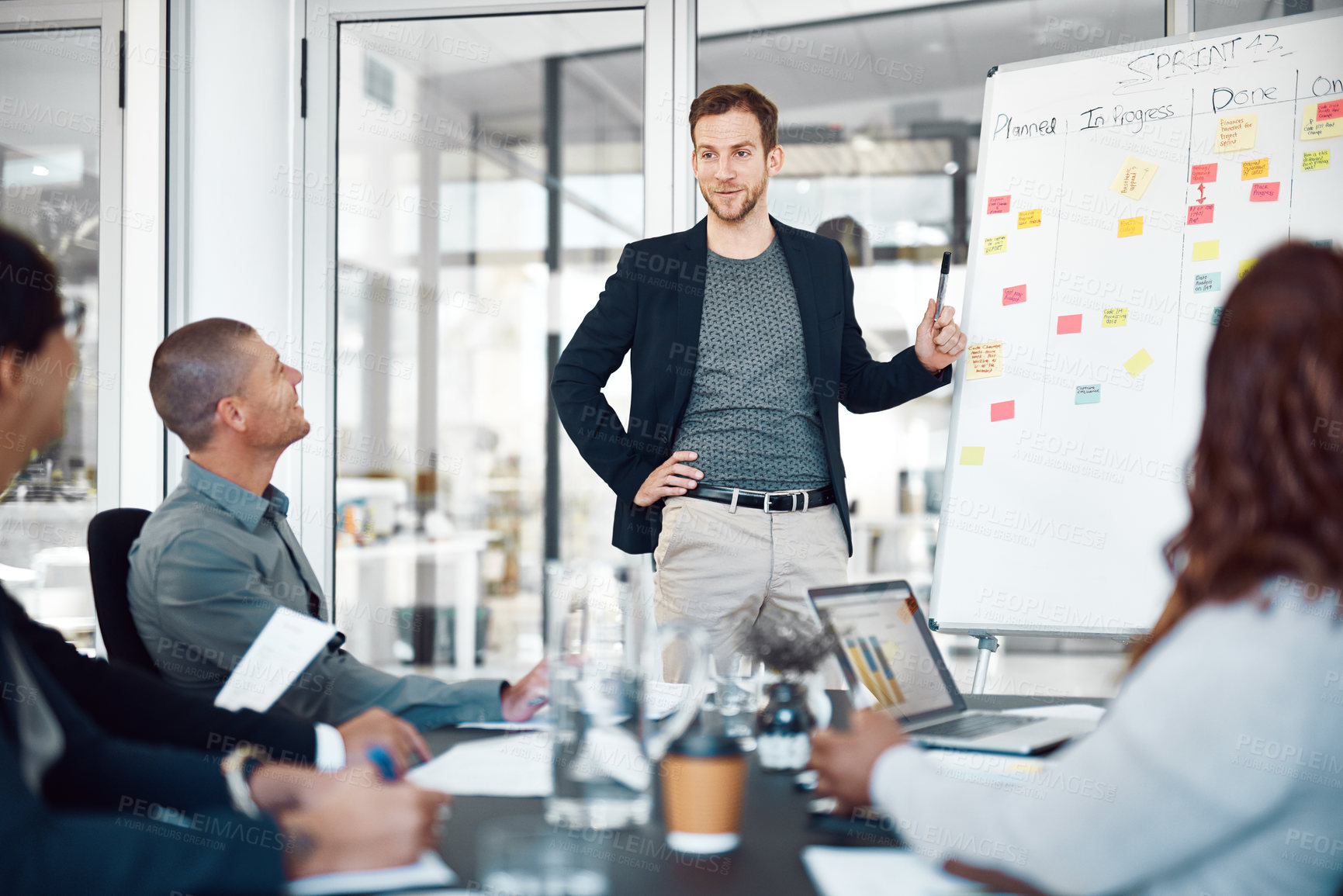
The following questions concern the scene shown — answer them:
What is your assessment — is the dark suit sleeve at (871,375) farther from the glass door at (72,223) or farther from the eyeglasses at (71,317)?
the glass door at (72,223)

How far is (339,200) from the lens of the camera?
3721mm

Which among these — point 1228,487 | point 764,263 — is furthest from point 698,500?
point 1228,487

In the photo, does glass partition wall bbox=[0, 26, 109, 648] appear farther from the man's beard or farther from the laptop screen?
the laptop screen

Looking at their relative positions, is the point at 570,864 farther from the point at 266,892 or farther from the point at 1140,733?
the point at 1140,733

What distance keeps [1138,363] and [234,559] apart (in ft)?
6.65

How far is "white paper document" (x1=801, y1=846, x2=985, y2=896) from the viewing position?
0.82 meters

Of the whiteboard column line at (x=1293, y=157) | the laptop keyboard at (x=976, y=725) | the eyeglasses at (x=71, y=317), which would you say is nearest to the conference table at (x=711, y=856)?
the laptop keyboard at (x=976, y=725)

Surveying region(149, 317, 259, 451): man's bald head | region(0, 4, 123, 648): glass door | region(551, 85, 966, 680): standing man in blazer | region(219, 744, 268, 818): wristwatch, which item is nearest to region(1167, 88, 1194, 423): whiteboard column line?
region(551, 85, 966, 680): standing man in blazer

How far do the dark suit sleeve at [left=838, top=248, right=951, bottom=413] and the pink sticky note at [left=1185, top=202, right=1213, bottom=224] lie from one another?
0.67 meters

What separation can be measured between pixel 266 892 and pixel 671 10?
317 cm

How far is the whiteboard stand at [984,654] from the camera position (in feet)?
8.18

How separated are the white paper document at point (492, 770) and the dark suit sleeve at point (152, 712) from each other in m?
0.15

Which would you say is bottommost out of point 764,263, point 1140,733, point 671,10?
point 1140,733

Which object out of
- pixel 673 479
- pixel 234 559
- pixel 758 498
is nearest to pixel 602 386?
pixel 673 479
